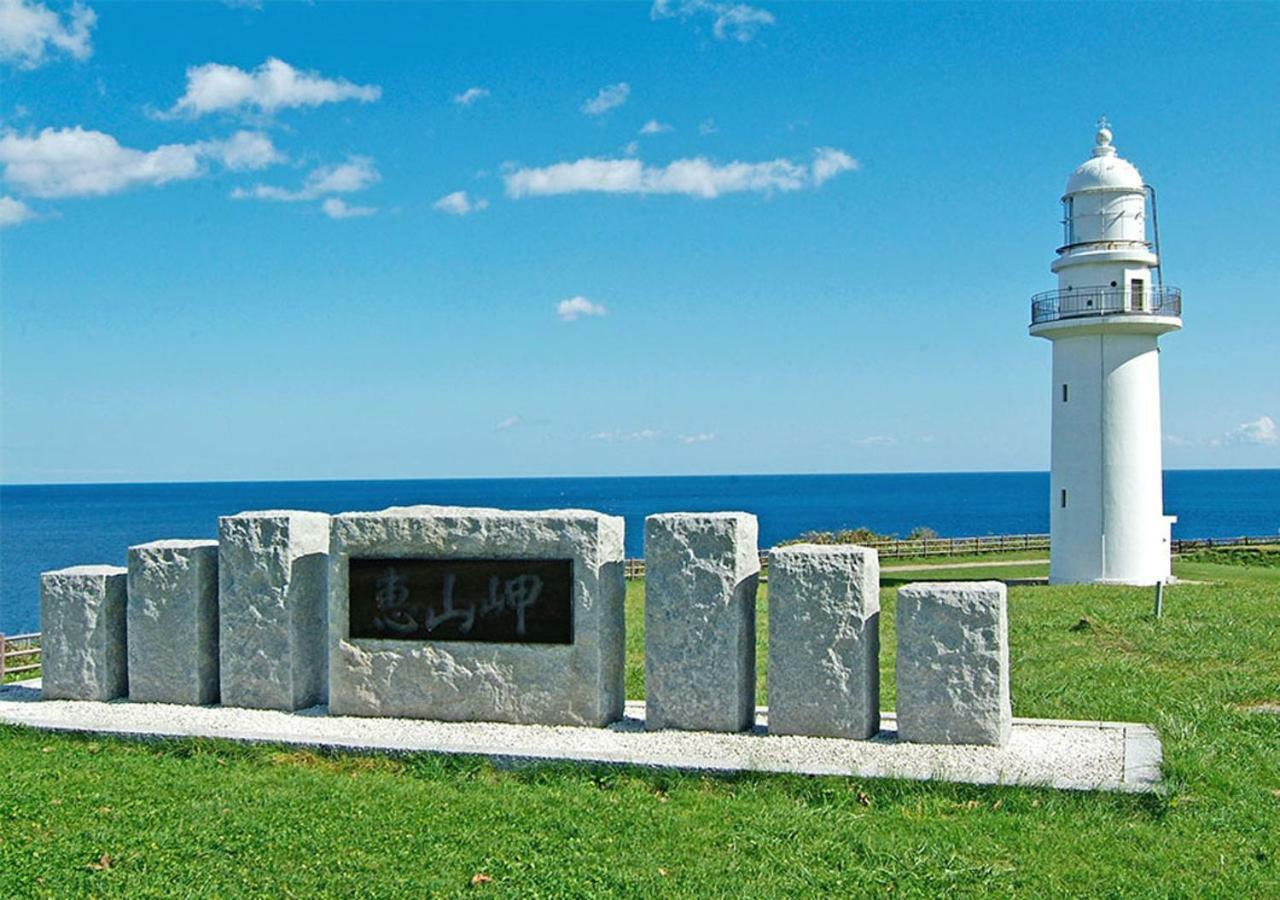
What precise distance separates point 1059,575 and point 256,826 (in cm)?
2341

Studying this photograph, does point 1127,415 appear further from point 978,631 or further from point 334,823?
point 334,823

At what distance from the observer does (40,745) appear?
9.34 m

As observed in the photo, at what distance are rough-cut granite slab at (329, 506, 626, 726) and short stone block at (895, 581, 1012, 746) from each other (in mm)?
2277

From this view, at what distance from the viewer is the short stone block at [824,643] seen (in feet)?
29.2

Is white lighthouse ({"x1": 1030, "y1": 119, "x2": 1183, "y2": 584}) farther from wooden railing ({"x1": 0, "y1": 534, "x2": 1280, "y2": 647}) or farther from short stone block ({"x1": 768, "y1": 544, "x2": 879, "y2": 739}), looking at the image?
short stone block ({"x1": 768, "y1": 544, "x2": 879, "y2": 739})

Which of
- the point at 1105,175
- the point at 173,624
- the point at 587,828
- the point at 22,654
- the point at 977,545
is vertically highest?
the point at 1105,175

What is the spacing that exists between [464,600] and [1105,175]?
2220cm

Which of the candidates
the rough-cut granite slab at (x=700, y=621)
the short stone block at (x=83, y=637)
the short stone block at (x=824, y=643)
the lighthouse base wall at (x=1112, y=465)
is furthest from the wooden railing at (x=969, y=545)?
the short stone block at (x=824, y=643)

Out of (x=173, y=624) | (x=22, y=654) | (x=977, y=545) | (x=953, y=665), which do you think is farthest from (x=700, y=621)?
(x=977, y=545)

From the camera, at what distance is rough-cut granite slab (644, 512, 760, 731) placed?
9.16 meters

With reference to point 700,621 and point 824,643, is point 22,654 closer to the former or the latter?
point 700,621

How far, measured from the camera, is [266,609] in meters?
10.2

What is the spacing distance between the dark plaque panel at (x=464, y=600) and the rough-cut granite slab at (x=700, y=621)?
2.42 feet

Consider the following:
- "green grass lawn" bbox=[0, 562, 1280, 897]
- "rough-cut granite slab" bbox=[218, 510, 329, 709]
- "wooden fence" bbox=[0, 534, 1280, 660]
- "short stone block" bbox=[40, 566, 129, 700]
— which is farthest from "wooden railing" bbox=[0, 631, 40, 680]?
"wooden fence" bbox=[0, 534, 1280, 660]
